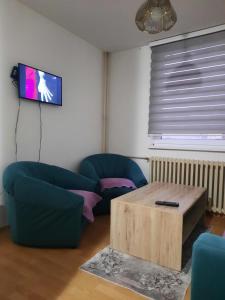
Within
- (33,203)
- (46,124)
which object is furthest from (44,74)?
(33,203)

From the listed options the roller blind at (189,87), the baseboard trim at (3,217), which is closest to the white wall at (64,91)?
the baseboard trim at (3,217)

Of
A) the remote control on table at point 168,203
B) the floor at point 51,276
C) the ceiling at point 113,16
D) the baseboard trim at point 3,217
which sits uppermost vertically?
the ceiling at point 113,16

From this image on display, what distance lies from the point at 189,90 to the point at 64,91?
1869 millimetres

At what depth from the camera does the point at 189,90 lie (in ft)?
10.8

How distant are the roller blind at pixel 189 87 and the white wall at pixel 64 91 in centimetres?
105

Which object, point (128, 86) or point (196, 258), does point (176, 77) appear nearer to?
point (128, 86)

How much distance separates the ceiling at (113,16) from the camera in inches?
100

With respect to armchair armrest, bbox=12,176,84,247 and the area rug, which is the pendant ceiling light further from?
the area rug

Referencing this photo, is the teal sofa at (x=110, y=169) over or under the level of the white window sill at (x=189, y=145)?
under

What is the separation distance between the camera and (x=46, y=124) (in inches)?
118

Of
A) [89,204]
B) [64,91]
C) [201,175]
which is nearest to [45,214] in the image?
[89,204]

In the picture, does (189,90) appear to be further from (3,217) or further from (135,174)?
(3,217)

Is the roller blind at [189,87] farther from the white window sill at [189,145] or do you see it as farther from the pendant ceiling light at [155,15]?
the pendant ceiling light at [155,15]

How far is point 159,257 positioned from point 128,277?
0.34m
